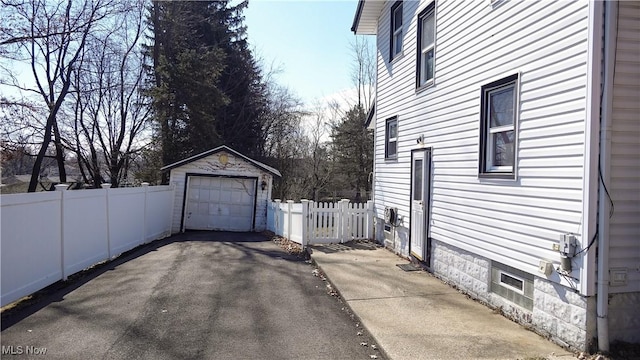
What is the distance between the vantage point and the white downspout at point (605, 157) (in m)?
3.95

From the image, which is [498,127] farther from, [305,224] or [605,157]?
[305,224]

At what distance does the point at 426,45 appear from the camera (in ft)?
27.6

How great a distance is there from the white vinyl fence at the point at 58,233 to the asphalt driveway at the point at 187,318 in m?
0.38

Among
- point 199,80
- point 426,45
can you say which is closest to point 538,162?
point 426,45

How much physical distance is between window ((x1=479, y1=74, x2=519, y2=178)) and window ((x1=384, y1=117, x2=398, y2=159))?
13.0ft

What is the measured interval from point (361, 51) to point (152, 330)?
97.2 ft

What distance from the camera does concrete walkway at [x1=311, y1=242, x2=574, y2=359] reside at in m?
4.11

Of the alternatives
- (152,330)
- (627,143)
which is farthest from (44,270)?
(627,143)

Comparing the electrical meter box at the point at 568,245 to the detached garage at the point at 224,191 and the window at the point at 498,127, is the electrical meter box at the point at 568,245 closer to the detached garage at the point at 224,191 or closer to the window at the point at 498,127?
the window at the point at 498,127

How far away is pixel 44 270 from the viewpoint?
6.48m

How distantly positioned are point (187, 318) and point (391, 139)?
702cm

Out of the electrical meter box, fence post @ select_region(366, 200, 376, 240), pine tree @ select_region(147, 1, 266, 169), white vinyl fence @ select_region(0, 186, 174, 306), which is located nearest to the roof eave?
fence post @ select_region(366, 200, 376, 240)

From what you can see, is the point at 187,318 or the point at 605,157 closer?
the point at 605,157

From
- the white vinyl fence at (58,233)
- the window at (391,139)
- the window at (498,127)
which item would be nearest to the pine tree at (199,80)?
the white vinyl fence at (58,233)
